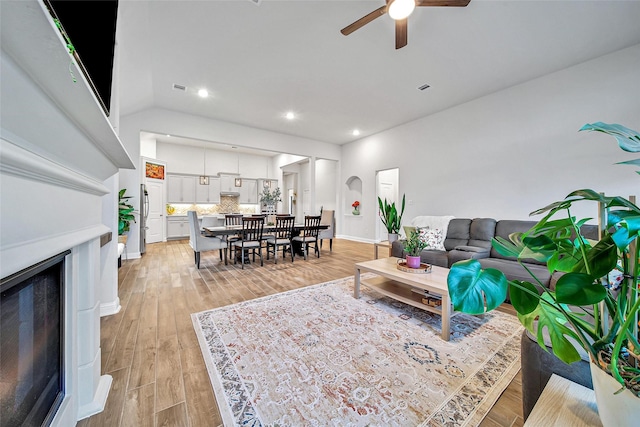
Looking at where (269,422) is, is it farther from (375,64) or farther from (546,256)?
(375,64)

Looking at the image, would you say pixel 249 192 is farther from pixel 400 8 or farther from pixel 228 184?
pixel 400 8

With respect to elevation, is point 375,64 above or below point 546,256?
above

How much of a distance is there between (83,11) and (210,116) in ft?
16.2

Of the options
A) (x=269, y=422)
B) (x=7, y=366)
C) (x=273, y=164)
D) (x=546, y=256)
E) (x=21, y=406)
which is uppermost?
(x=273, y=164)

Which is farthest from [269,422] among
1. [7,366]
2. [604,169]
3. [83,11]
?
[604,169]

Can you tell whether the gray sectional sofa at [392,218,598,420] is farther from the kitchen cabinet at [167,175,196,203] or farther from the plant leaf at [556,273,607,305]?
the kitchen cabinet at [167,175,196,203]

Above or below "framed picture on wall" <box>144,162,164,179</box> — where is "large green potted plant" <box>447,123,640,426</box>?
below

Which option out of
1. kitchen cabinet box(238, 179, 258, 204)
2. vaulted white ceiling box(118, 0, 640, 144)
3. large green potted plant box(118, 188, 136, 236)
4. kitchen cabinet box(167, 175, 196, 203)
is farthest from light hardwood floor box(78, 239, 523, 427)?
kitchen cabinet box(238, 179, 258, 204)

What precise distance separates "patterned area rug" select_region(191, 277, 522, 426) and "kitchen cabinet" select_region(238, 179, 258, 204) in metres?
6.79

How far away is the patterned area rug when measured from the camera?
1261mm

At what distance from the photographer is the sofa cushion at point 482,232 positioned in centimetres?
367

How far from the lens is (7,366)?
675 millimetres

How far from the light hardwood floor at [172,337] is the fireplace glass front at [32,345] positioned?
0.46 m

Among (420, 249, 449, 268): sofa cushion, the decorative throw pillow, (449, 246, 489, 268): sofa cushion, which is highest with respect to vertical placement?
the decorative throw pillow
